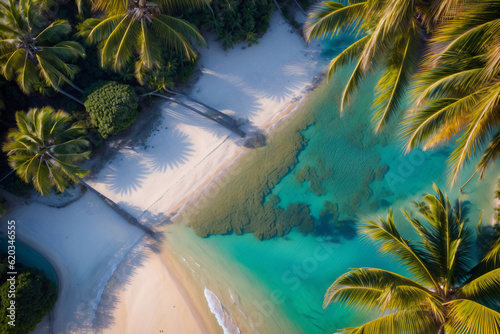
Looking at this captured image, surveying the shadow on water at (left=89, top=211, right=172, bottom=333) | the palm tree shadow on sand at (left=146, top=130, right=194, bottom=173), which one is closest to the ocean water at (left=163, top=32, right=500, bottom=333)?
the shadow on water at (left=89, top=211, right=172, bottom=333)

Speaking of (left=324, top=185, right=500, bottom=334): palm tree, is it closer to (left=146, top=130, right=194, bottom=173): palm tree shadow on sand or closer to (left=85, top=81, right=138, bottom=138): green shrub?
(left=146, top=130, right=194, bottom=173): palm tree shadow on sand

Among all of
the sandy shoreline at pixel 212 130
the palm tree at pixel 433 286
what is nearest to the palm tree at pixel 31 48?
the sandy shoreline at pixel 212 130

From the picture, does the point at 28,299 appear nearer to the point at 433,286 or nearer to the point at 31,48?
the point at 31,48

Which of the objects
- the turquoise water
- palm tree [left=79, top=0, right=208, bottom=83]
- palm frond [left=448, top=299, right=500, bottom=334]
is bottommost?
the turquoise water

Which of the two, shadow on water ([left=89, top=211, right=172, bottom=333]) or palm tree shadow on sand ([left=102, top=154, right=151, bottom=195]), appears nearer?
shadow on water ([left=89, top=211, right=172, bottom=333])

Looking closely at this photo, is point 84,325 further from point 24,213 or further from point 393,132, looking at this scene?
point 393,132

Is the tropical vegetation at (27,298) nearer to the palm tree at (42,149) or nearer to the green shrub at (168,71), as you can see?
the palm tree at (42,149)

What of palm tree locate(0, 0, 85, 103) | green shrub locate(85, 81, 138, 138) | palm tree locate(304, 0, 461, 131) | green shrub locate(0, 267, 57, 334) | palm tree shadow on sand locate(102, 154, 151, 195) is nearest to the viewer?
palm tree locate(304, 0, 461, 131)

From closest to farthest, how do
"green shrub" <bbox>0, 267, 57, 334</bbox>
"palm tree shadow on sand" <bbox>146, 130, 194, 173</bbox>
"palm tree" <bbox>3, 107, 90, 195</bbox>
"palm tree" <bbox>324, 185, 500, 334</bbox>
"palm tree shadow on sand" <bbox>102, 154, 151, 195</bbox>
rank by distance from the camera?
"palm tree" <bbox>324, 185, 500, 334</bbox> < "palm tree" <bbox>3, 107, 90, 195</bbox> < "green shrub" <bbox>0, 267, 57, 334</bbox> < "palm tree shadow on sand" <bbox>102, 154, 151, 195</bbox> < "palm tree shadow on sand" <bbox>146, 130, 194, 173</bbox>
